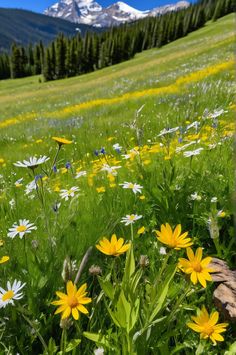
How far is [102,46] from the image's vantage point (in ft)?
370

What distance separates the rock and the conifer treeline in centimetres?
11422

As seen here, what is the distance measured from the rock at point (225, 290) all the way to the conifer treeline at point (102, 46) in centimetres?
11422

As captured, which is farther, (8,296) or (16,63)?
(16,63)

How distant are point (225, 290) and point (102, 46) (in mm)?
117351

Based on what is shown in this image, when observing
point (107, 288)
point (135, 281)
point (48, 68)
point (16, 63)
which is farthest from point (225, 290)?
point (16, 63)

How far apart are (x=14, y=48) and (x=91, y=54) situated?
27504mm

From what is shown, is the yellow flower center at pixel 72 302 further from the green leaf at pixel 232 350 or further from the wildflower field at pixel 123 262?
the green leaf at pixel 232 350

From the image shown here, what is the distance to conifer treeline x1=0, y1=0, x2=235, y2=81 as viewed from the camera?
370ft

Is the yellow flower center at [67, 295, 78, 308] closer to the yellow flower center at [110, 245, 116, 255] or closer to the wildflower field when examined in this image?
the wildflower field

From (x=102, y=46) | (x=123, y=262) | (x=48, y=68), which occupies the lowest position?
(x=48, y=68)

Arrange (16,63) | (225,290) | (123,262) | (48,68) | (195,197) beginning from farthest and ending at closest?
1. (16,63)
2. (48,68)
3. (195,197)
4. (123,262)
5. (225,290)

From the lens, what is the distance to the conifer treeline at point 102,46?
112750 millimetres

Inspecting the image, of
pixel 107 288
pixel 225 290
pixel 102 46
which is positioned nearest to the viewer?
pixel 107 288

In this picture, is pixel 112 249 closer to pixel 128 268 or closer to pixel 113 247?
pixel 113 247
